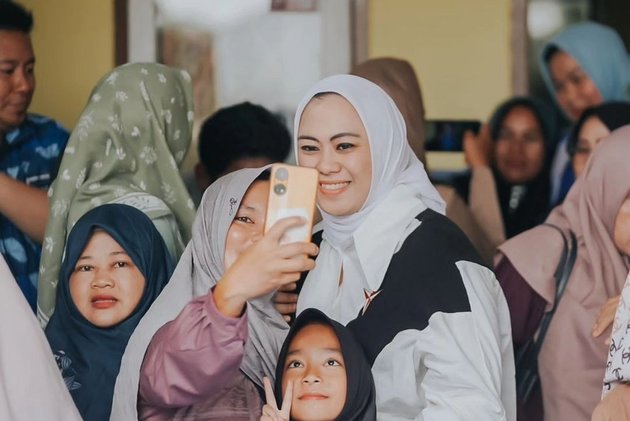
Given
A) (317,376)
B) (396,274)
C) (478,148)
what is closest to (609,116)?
(478,148)

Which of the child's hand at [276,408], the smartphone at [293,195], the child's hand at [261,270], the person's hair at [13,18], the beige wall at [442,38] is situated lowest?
the child's hand at [276,408]

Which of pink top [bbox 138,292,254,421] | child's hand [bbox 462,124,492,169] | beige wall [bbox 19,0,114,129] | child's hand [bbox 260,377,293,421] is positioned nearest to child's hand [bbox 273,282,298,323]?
pink top [bbox 138,292,254,421]

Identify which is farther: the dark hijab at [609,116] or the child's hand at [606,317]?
the dark hijab at [609,116]

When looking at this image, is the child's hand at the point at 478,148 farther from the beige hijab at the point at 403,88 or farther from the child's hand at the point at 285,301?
the child's hand at the point at 285,301

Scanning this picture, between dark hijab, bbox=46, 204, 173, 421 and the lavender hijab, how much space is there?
0.13 meters

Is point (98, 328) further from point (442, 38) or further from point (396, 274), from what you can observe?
point (442, 38)

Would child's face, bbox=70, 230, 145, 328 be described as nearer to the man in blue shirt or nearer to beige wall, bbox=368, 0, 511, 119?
the man in blue shirt

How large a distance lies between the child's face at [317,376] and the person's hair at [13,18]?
4.83 ft

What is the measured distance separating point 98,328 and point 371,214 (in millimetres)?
678

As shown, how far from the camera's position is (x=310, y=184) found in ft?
8.42

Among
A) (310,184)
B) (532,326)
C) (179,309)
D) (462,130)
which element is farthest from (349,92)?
(462,130)

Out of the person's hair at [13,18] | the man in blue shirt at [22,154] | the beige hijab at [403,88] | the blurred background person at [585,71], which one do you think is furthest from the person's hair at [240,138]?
the blurred background person at [585,71]

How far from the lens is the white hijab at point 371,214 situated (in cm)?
270

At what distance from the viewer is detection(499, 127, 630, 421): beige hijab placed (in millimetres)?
3029
